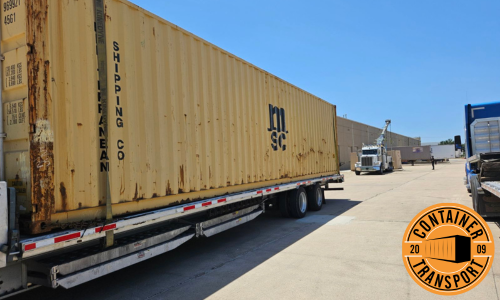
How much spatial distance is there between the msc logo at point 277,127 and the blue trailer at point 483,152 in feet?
15.3

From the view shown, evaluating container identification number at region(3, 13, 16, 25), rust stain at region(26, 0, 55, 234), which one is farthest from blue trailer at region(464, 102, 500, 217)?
container identification number at region(3, 13, 16, 25)

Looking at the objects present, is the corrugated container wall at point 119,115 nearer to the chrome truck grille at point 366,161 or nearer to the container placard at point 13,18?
the container placard at point 13,18

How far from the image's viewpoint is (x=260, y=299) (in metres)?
4.05

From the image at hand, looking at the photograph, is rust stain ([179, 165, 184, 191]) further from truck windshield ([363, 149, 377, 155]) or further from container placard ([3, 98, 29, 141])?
truck windshield ([363, 149, 377, 155])

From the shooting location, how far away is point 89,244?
164 inches

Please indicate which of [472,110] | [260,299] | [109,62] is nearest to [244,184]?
[260,299]

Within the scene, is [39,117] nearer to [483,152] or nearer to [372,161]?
[483,152]

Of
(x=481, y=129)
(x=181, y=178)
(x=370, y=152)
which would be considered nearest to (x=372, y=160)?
(x=370, y=152)

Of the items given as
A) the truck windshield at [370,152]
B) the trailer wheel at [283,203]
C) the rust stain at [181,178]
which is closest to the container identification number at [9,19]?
the rust stain at [181,178]

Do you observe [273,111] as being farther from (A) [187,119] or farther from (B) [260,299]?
(B) [260,299]

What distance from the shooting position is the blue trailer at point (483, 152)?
24.6ft

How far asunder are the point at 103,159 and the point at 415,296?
4218 mm

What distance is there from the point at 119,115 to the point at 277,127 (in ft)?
16.5

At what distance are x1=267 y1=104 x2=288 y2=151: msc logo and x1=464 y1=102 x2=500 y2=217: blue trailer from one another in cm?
467
